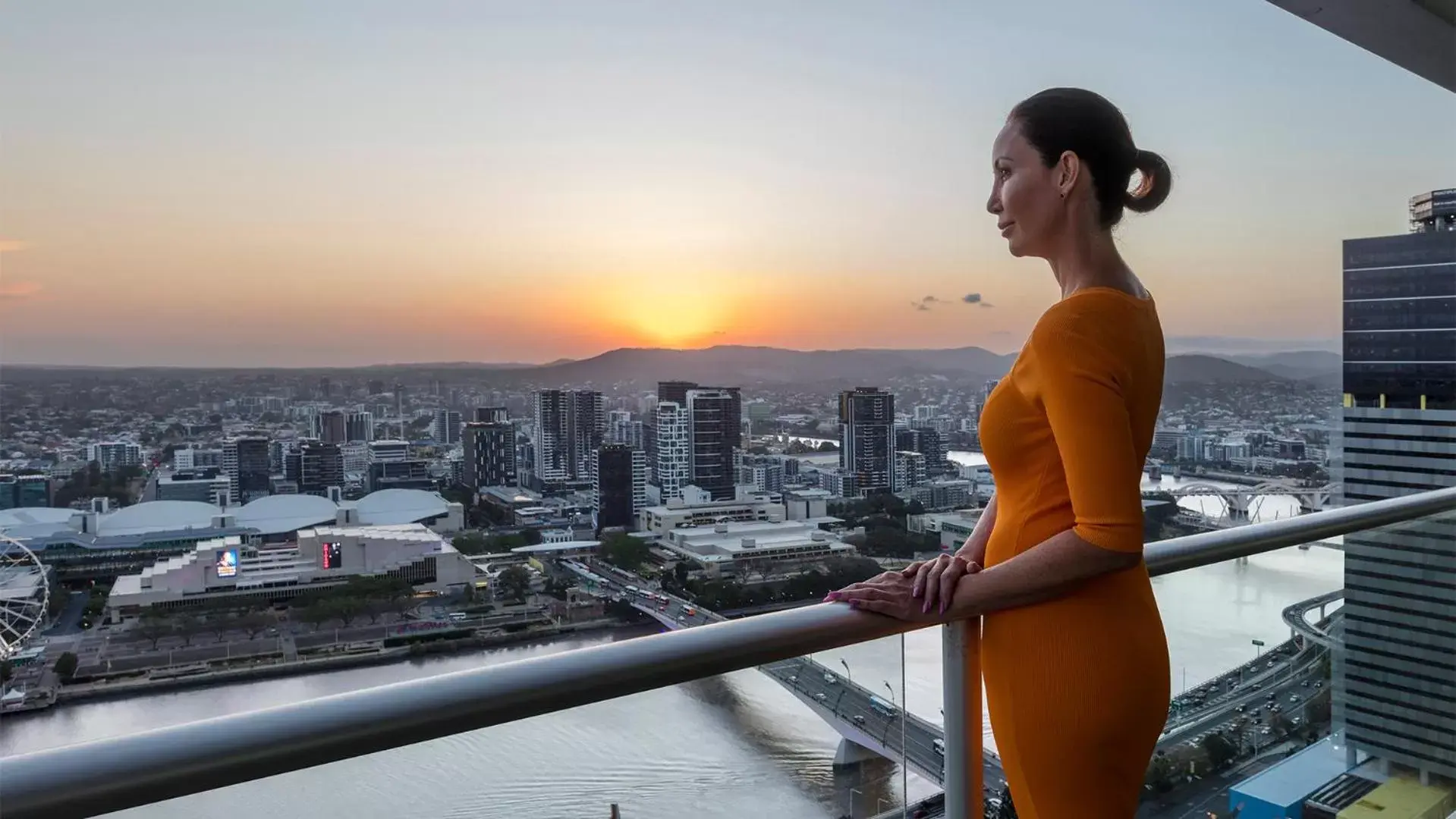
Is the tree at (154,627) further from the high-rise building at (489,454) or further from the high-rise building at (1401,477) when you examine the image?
the high-rise building at (1401,477)

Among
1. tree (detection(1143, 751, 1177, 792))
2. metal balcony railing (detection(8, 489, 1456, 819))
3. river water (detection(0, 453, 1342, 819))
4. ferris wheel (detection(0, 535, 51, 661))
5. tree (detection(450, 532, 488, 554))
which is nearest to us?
metal balcony railing (detection(8, 489, 1456, 819))

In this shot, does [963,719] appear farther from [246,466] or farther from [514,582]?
[246,466]

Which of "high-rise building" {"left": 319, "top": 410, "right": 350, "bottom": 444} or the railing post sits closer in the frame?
the railing post

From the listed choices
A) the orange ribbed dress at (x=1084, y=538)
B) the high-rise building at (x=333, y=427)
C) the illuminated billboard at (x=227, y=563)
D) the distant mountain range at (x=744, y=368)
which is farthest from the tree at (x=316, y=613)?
the orange ribbed dress at (x=1084, y=538)

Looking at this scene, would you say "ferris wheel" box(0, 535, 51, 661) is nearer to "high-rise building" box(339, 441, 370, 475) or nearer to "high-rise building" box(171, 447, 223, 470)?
"high-rise building" box(171, 447, 223, 470)

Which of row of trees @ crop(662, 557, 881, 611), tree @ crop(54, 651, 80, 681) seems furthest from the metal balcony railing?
tree @ crop(54, 651, 80, 681)

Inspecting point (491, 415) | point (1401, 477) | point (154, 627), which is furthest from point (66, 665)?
point (1401, 477)

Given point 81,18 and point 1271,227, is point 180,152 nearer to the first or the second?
point 81,18
